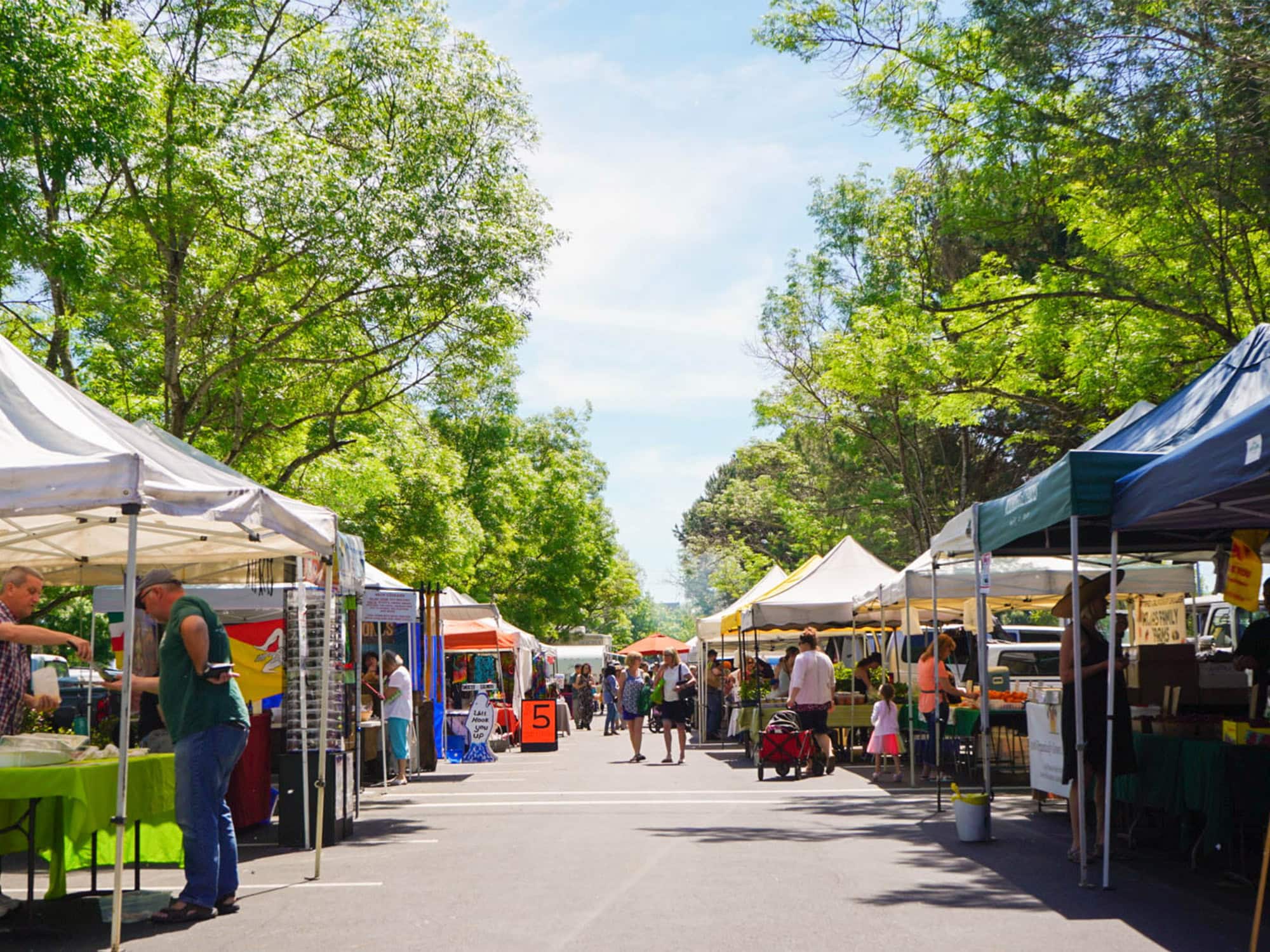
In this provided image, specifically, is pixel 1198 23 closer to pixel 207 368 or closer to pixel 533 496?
pixel 207 368

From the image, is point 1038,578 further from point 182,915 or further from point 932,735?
point 182,915

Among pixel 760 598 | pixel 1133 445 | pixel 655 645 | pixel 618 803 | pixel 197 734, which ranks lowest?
pixel 618 803

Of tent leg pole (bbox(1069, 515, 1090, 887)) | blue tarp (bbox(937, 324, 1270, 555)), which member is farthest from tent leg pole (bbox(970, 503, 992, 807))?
tent leg pole (bbox(1069, 515, 1090, 887))

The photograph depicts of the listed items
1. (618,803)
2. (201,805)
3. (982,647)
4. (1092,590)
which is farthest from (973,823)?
(201,805)

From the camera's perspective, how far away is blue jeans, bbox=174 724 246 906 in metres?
8.12

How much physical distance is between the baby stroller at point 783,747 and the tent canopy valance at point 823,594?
2.52m

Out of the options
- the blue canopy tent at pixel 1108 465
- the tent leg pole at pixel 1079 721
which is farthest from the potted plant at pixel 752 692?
the tent leg pole at pixel 1079 721

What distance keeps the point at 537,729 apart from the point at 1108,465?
67.7ft

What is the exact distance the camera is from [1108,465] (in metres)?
8.90

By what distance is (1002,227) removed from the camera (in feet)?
63.3

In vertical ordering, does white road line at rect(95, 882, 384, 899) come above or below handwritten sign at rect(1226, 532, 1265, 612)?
below

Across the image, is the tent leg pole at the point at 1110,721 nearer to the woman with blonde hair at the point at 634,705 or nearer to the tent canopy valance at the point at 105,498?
the tent canopy valance at the point at 105,498

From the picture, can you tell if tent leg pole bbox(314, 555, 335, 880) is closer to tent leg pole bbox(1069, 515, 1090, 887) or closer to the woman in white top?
tent leg pole bbox(1069, 515, 1090, 887)

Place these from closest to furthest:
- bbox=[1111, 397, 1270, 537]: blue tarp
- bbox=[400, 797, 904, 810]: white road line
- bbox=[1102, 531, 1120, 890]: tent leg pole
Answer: bbox=[1111, 397, 1270, 537]: blue tarp → bbox=[1102, 531, 1120, 890]: tent leg pole → bbox=[400, 797, 904, 810]: white road line
